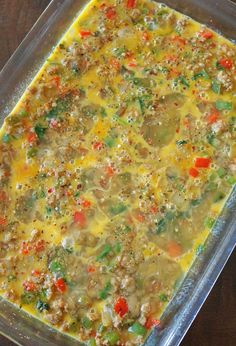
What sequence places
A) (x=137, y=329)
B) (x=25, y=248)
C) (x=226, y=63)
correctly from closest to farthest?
(x=137, y=329) < (x=25, y=248) < (x=226, y=63)

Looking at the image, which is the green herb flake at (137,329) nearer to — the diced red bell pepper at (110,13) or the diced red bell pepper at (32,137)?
the diced red bell pepper at (32,137)

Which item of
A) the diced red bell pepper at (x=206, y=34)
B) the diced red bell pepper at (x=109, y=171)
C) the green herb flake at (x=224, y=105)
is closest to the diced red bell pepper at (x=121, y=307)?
the diced red bell pepper at (x=109, y=171)

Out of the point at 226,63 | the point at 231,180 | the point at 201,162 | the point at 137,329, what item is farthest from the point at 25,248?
→ the point at 226,63

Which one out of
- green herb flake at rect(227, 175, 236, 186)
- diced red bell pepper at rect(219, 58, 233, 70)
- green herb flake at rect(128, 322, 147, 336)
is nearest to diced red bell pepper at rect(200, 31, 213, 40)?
diced red bell pepper at rect(219, 58, 233, 70)

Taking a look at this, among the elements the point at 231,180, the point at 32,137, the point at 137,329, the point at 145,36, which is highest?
the point at 145,36

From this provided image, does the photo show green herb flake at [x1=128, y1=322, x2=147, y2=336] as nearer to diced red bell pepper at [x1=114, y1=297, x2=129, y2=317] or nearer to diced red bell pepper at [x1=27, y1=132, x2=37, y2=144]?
diced red bell pepper at [x1=114, y1=297, x2=129, y2=317]

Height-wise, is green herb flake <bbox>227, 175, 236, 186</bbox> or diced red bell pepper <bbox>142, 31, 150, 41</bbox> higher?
diced red bell pepper <bbox>142, 31, 150, 41</bbox>

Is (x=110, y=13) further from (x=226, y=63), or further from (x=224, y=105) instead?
(x=224, y=105)
